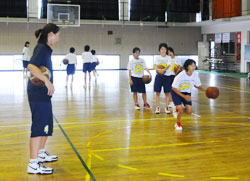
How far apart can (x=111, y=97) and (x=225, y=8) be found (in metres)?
13.1

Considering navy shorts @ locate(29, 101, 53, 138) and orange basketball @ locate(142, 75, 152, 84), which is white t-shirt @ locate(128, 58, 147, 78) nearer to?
orange basketball @ locate(142, 75, 152, 84)

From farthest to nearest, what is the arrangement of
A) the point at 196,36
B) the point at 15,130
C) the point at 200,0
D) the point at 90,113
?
the point at 196,36, the point at 200,0, the point at 90,113, the point at 15,130

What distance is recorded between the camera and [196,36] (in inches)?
981

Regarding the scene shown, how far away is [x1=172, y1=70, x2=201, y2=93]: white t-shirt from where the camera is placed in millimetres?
5820

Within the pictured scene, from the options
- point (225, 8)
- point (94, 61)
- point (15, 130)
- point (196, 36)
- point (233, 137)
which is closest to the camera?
point (233, 137)

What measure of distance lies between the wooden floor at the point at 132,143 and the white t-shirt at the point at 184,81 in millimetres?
735

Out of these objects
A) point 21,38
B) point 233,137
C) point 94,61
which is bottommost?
point 233,137

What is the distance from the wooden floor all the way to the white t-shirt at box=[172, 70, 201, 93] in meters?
0.73

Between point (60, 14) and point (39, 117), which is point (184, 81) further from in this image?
point (60, 14)

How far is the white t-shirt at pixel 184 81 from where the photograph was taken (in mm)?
5820

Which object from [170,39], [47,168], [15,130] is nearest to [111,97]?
[15,130]

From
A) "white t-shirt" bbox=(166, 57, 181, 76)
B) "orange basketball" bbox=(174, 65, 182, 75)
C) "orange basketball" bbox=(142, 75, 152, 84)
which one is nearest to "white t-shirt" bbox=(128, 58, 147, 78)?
"orange basketball" bbox=(142, 75, 152, 84)

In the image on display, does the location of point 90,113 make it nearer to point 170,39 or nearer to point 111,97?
point 111,97

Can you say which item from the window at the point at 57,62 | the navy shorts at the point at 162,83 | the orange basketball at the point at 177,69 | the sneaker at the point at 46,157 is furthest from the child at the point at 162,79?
the window at the point at 57,62
